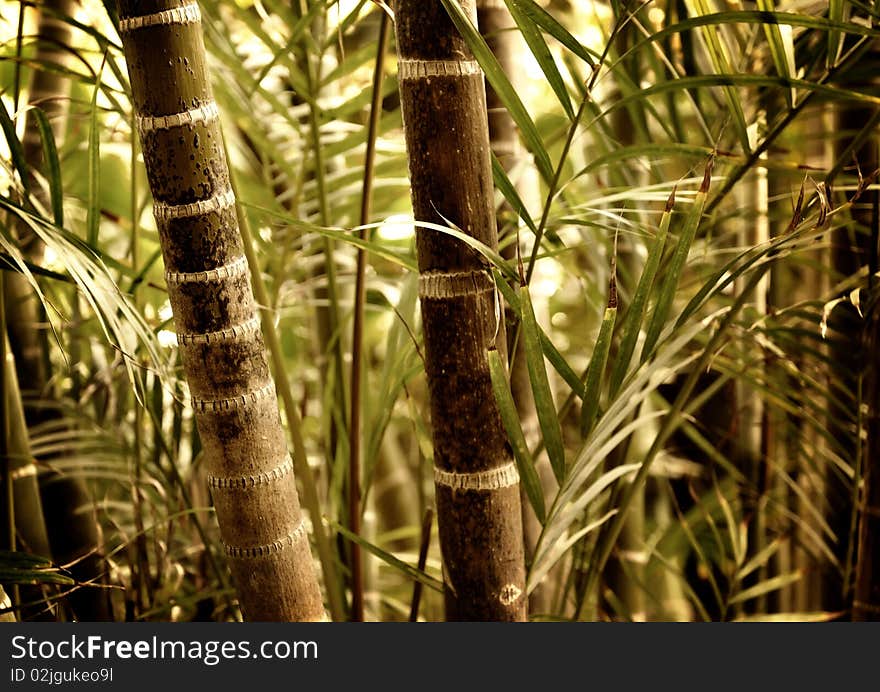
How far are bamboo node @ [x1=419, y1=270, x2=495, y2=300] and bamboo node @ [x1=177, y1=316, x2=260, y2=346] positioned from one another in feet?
0.35

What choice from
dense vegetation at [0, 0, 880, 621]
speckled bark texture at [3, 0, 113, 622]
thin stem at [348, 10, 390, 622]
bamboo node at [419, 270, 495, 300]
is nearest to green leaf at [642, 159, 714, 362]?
dense vegetation at [0, 0, 880, 621]

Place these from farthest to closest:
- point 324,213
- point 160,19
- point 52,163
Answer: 1. point 324,213
2. point 52,163
3. point 160,19

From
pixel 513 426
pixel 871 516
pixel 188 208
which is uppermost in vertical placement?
pixel 188 208

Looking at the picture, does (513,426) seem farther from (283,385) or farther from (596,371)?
(283,385)

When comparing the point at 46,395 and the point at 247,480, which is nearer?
the point at 247,480

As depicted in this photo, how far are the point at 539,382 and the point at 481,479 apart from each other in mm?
68

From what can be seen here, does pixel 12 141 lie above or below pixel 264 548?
above

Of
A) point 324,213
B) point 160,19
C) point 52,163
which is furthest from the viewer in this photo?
point 324,213

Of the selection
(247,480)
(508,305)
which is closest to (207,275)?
(247,480)

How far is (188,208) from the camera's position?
0.41 m

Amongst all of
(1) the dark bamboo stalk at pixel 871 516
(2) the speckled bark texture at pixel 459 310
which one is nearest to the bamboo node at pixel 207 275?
(2) the speckled bark texture at pixel 459 310

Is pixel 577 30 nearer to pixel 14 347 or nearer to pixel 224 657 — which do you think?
pixel 14 347

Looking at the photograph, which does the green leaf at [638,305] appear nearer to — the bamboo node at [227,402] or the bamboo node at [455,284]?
the bamboo node at [455,284]

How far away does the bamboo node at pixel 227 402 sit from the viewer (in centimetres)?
44
